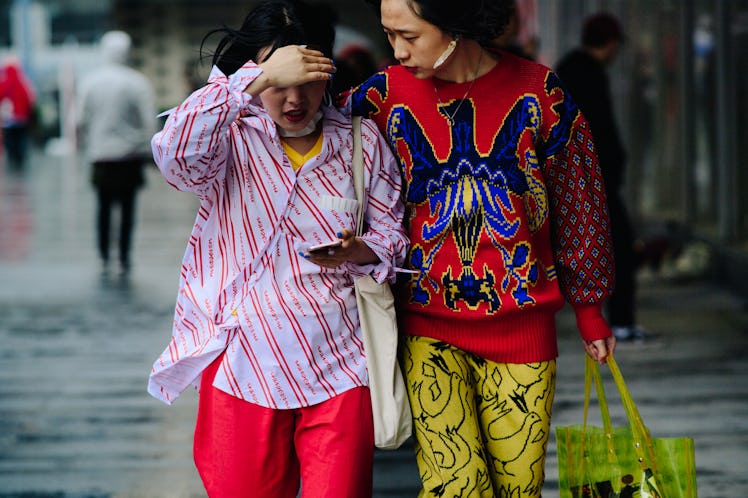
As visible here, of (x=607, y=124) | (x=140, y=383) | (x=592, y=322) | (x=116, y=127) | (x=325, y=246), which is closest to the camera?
(x=325, y=246)

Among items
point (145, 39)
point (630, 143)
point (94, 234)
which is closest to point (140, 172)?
point (94, 234)

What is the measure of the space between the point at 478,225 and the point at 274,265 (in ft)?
1.65

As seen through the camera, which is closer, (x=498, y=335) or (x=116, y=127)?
(x=498, y=335)

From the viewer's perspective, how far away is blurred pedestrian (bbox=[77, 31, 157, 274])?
36.8 feet

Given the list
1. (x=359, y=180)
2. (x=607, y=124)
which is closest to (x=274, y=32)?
(x=359, y=180)

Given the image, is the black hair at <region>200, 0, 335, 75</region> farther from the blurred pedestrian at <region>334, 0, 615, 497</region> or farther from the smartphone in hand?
the smartphone in hand

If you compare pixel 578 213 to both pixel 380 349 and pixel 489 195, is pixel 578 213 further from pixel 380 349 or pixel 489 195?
pixel 380 349

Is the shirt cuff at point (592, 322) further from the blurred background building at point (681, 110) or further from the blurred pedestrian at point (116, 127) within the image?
the blurred pedestrian at point (116, 127)

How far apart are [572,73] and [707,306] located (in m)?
2.60

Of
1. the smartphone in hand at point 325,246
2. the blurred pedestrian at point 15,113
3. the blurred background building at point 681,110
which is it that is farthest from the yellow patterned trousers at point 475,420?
the blurred pedestrian at point 15,113

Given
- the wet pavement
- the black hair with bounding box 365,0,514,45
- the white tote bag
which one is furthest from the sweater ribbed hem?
the wet pavement

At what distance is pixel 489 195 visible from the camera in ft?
10.3

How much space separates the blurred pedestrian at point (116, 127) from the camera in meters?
11.2

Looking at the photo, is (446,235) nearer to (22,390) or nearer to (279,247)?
(279,247)
